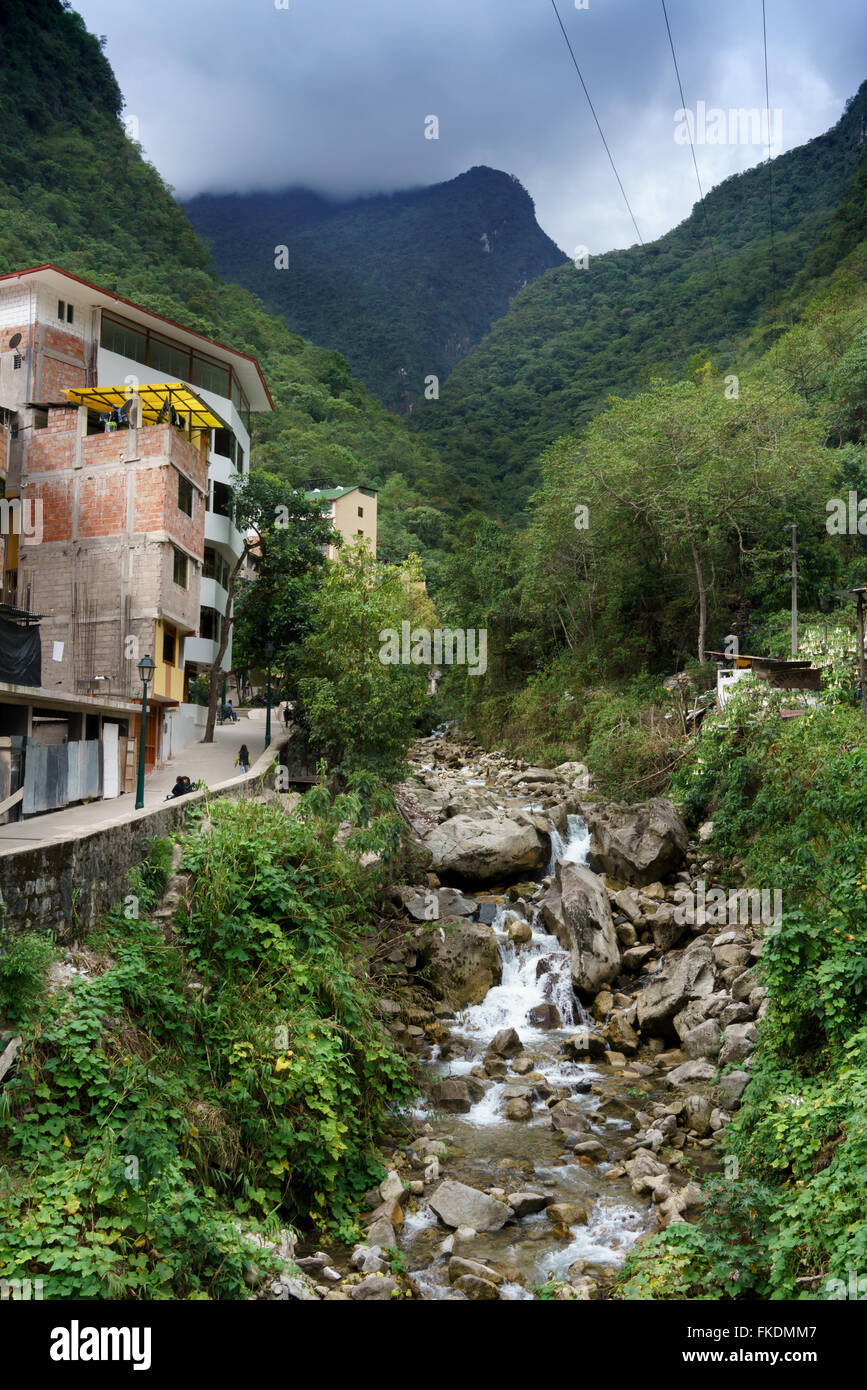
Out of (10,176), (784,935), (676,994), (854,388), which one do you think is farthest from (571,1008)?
(10,176)

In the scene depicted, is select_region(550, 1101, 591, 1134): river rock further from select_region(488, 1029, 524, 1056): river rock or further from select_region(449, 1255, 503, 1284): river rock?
select_region(449, 1255, 503, 1284): river rock

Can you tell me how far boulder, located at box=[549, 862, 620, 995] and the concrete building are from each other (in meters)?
37.4

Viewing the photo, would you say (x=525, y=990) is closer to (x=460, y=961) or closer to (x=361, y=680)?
(x=460, y=961)

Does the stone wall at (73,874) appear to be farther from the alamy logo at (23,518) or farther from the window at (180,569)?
the alamy logo at (23,518)

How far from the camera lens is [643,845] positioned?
834 inches

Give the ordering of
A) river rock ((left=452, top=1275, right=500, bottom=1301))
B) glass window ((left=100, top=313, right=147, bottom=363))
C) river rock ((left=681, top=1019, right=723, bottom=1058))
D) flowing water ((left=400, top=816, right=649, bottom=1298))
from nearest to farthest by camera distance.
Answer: river rock ((left=452, top=1275, right=500, bottom=1301)) < flowing water ((left=400, top=816, right=649, bottom=1298)) < river rock ((left=681, top=1019, right=723, bottom=1058)) < glass window ((left=100, top=313, right=147, bottom=363))

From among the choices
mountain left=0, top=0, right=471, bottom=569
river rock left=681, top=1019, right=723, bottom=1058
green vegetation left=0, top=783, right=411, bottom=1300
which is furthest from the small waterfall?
mountain left=0, top=0, right=471, bottom=569

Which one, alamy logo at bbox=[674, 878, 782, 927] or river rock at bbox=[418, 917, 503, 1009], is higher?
alamy logo at bbox=[674, 878, 782, 927]

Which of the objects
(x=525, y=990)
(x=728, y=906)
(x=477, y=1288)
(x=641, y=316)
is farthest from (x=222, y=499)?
(x=641, y=316)

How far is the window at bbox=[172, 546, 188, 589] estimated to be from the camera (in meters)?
24.2

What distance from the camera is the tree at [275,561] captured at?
28.2 meters

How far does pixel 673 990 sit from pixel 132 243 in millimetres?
64692

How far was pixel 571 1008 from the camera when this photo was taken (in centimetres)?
1694
